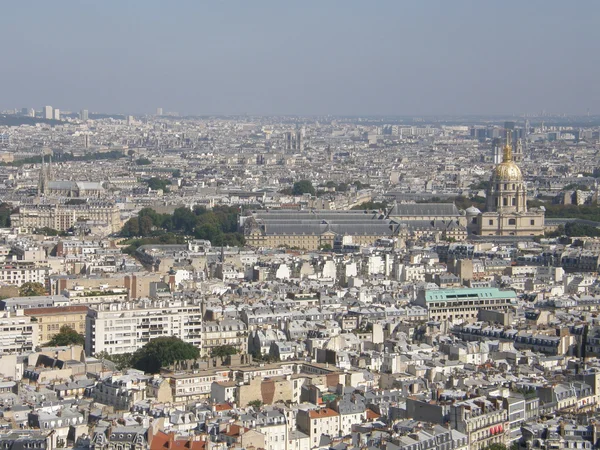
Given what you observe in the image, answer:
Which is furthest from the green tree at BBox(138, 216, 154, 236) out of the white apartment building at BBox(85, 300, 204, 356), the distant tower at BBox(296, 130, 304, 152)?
the distant tower at BBox(296, 130, 304, 152)

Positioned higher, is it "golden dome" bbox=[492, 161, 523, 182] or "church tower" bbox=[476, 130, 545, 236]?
"golden dome" bbox=[492, 161, 523, 182]

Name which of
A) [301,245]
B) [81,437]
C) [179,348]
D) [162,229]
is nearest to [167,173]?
[162,229]

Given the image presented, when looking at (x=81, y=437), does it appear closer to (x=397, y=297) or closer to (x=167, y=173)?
(x=397, y=297)

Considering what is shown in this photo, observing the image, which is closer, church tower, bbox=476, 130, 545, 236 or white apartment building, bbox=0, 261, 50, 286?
white apartment building, bbox=0, 261, 50, 286

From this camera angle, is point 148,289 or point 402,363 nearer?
point 402,363

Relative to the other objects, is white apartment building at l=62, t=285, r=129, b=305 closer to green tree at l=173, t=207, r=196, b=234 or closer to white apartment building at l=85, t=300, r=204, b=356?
white apartment building at l=85, t=300, r=204, b=356

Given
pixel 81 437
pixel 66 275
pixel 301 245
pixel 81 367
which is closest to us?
pixel 81 437
